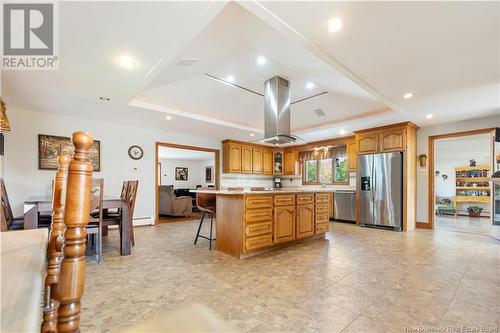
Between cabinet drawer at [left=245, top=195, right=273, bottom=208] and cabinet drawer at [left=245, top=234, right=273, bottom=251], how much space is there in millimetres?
404

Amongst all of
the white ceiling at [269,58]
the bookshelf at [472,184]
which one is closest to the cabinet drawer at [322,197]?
the white ceiling at [269,58]

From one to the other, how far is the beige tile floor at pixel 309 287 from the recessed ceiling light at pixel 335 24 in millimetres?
2205

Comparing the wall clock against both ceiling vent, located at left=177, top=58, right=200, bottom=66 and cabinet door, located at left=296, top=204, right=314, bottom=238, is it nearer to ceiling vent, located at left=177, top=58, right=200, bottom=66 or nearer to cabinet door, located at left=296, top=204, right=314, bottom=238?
ceiling vent, located at left=177, top=58, right=200, bottom=66

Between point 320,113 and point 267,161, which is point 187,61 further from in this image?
point 267,161

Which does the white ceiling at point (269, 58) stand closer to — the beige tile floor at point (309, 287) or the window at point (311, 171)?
the beige tile floor at point (309, 287)

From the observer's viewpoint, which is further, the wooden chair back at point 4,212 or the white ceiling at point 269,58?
the wooden chair back at point 4,212

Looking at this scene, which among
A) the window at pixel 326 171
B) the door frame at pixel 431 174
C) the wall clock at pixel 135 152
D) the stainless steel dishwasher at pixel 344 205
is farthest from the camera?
the window at pixel 326 171

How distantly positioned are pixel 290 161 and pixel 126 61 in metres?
6.06

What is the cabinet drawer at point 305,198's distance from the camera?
3.74 meters

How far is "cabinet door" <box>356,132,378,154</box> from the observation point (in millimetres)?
5363

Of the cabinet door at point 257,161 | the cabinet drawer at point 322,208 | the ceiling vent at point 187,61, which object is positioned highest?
the ceiling vent at point 187,61

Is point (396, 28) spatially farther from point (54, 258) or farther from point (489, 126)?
point (489, 126)

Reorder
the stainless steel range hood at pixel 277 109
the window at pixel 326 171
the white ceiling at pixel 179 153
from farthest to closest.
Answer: the white ceiling at pixel 179 153
the window at pixel 326 171
the stainless steel range hood at pixel 277 109

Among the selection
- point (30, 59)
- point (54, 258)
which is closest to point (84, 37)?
point (30, 59)
